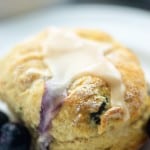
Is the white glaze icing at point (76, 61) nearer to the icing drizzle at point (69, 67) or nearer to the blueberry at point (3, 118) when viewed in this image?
the icing drizzle at point (69, 67)

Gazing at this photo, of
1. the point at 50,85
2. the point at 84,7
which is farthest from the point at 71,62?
the point at 84,7

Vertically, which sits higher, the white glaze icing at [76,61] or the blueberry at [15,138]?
the white glaze icing at [76,61]

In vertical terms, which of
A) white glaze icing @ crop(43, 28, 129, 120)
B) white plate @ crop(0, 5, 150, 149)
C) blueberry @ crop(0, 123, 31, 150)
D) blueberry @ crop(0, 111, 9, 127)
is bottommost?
blueberry @ crop(0, 123, 31, 150)

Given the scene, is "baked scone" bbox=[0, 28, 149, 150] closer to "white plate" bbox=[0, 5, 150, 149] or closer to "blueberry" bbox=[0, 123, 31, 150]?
"blueberry" bbox=[0, 123, 31, 150]

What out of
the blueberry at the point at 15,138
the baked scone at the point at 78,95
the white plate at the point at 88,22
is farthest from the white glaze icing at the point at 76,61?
the white plate at the point at 88,22

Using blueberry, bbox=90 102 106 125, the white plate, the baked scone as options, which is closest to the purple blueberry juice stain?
the baked scone

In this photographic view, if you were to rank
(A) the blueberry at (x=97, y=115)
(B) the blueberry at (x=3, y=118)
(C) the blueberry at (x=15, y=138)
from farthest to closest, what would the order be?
1. (B) the blueberry at (x=3, y=118)
2. (C) the blueberry at (x=15, y=138)
3. (A) the blueberry at (x=97, y=115)

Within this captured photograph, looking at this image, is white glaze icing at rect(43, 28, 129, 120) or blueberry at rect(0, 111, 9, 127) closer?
white glaze icing at rect(43, 28, 129, 120)
